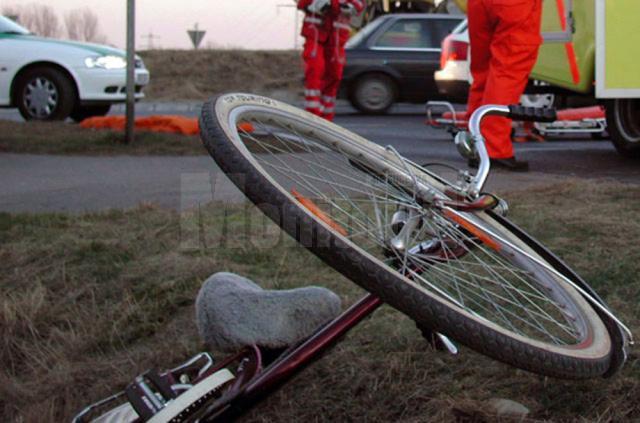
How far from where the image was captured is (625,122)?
26.3 feet

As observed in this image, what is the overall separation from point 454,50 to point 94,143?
495 cm

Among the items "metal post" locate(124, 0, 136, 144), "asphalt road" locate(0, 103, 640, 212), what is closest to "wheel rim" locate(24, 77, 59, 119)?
"metal post" locate(124, 0, 136, 144)

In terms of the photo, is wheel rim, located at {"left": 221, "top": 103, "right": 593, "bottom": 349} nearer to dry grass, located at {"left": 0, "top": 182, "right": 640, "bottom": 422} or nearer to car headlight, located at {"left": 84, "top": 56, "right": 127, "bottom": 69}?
dry grass, located at {"left": 0, "top": 182, "right": 640, "bottom": 422}

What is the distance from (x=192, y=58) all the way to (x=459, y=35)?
14.8 m

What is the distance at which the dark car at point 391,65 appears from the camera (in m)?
16.9

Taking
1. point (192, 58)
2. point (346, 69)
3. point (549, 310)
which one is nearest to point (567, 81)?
point (549, 310)

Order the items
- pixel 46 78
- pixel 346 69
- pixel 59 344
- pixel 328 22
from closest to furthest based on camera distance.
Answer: pixel 59 344, pixel 328 22, pixel 46 78, pixel 346 69

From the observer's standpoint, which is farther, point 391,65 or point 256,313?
point 391,65

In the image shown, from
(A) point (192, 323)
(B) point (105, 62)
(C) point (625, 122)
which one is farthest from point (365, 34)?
(A) point (192, 323)

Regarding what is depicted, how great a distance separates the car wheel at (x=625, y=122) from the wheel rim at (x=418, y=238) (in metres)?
5.56

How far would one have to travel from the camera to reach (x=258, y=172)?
216 cm

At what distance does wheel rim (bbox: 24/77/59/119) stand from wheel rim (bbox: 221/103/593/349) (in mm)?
10239

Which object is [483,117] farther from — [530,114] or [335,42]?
[335,42]

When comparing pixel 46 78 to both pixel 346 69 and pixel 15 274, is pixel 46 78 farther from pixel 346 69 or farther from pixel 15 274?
pixel 15 274
